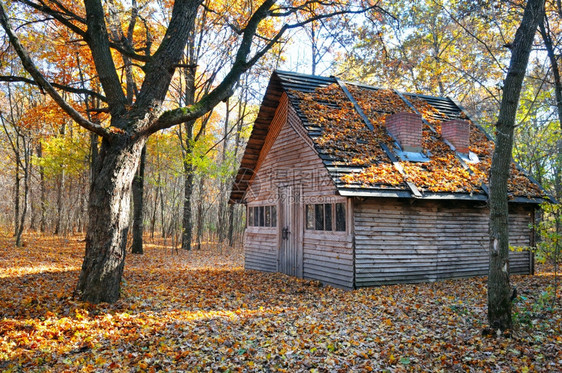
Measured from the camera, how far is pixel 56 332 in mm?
5594

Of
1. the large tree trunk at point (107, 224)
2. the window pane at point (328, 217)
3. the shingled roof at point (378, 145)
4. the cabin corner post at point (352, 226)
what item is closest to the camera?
the large tree trunk at point (107, 224)

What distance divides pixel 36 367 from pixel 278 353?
10.7 feet

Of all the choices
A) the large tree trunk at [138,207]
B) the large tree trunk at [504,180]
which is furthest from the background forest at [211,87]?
the large tree trunk at [504,180]

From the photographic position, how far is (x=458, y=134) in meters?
12.7

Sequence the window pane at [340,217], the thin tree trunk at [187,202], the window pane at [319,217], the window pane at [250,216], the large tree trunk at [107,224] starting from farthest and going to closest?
the thin tree trunk at [187,202] < the window pane at [250,216] < the window pane at [319,217] < the window pane at [340,217] < the large tree trunk at [107,224]

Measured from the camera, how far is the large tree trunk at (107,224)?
6891 mm

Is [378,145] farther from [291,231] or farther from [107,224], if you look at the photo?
[107,224]

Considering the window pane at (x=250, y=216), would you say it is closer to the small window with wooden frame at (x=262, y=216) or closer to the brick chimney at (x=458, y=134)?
the small window with wooden frame at (x=262, y=216)

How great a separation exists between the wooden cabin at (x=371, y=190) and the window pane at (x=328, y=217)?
0.03m

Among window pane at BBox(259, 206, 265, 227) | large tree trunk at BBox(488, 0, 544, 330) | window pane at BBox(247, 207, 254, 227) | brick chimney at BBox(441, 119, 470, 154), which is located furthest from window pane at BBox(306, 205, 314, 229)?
large tree trunk at BBox(488, 0, 544, 330)

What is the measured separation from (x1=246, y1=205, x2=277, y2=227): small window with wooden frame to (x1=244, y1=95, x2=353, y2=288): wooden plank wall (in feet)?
0.70

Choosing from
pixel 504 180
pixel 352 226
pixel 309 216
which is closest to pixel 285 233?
pixel 309 216

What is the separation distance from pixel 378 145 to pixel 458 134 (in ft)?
12.3

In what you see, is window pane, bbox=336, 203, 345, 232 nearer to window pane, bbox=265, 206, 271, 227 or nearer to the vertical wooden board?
the vertical wooden board
